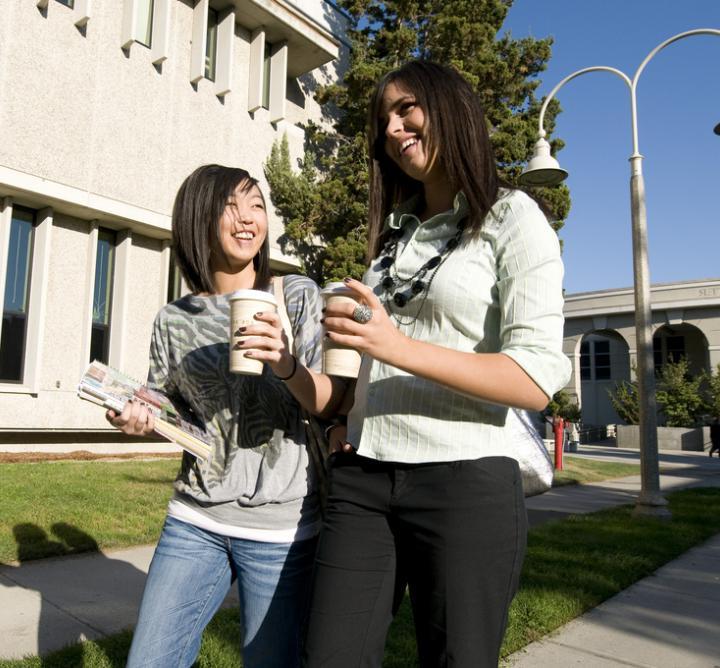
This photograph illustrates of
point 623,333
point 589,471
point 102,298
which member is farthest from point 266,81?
point 623,333

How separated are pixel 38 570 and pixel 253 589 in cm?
368

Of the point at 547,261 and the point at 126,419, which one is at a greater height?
the point at 547,261

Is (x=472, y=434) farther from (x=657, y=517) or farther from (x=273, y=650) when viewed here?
(x=657, y=517)

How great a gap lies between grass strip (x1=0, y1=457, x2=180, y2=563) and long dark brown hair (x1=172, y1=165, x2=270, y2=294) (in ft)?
13.1

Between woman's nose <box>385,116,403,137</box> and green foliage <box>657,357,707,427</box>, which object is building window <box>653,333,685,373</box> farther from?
woman's nose <box>385,116,403,137</box>

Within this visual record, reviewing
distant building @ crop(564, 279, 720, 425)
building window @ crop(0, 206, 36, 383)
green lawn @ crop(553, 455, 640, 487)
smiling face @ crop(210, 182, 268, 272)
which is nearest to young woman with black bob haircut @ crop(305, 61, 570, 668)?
smiling face @ crop(210, 182, 268, 272)

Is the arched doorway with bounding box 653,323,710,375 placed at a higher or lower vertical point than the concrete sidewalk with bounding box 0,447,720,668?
higher

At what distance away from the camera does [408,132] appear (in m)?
1.73

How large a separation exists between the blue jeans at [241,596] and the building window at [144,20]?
13.8 meters

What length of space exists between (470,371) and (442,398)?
0.66 feet

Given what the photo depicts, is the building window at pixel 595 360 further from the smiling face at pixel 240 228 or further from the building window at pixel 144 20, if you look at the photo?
the smiling face at pixel 240 228

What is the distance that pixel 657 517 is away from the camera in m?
8.10

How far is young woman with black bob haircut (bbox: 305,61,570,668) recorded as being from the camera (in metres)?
1.41

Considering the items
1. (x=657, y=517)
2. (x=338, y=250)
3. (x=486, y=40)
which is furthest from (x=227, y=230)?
(x=486, y=40)
